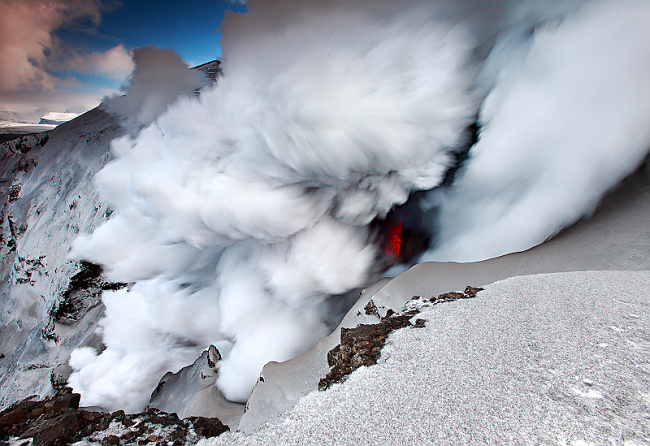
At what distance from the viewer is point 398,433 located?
4.31 feet

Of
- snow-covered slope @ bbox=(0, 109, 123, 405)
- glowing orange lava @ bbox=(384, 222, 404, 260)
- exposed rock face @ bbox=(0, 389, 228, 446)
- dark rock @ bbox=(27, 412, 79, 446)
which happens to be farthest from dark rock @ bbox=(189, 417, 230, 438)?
snow-covered slope @ bbox=(0, 109, 123, 405)

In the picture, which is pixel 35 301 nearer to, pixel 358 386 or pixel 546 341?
pixel 358 386

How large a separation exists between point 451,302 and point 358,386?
131cm

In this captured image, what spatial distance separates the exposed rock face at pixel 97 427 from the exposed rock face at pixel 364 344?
2.75 feet

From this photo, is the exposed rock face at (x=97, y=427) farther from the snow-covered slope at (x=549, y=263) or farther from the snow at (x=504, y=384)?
the snow-covered slope at (x=549, y=263)

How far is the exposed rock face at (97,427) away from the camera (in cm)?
183

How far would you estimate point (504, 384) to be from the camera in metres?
1.45

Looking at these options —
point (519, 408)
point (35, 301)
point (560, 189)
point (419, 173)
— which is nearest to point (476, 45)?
point (419, 173)

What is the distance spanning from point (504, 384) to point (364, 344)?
3.04ft

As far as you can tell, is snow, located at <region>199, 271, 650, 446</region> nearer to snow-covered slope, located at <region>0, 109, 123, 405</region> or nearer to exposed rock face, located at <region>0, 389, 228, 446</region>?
exposed rock face, located at <region>0, 389, 228, 446</region>

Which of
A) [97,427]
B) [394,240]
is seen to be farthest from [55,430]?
[394,240]

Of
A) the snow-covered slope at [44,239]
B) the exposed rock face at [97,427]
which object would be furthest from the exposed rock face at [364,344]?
the snow-covered slope at [44,239]

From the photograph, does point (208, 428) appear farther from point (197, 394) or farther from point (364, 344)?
point (197, 394)

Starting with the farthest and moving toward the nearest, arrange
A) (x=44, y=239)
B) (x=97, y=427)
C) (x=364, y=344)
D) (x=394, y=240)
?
(x=44, y=239)
(x=394, y=240)
(x=364, y=344)
(x=97, y=427)
